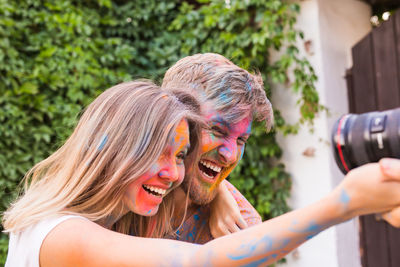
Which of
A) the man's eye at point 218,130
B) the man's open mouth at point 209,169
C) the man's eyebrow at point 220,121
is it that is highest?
the man's eyebrow at point 220,121

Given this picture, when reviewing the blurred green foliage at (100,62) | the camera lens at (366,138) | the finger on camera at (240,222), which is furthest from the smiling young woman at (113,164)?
the blurred green foliage at (100,62)

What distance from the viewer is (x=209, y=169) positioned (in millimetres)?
1794

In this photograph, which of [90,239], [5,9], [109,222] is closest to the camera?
[90,239]

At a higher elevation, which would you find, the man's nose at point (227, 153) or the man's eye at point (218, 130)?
the man's eye at point (218, 130)

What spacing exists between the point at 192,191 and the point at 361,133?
93cm

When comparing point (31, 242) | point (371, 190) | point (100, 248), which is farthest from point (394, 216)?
point (31, 242)

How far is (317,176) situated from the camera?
134 inches

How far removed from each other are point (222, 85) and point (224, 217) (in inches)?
19.8

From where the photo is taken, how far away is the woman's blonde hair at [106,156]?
51.0 inches

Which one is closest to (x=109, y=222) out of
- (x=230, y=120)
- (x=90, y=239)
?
(x=90, y=239)

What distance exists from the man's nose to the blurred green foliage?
1.61 metres

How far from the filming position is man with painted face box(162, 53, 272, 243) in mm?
1766

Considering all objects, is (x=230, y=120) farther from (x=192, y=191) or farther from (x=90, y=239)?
(x=90, y=239)

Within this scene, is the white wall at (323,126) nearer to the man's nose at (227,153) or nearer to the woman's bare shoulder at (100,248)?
the man's nose at (227,153)
